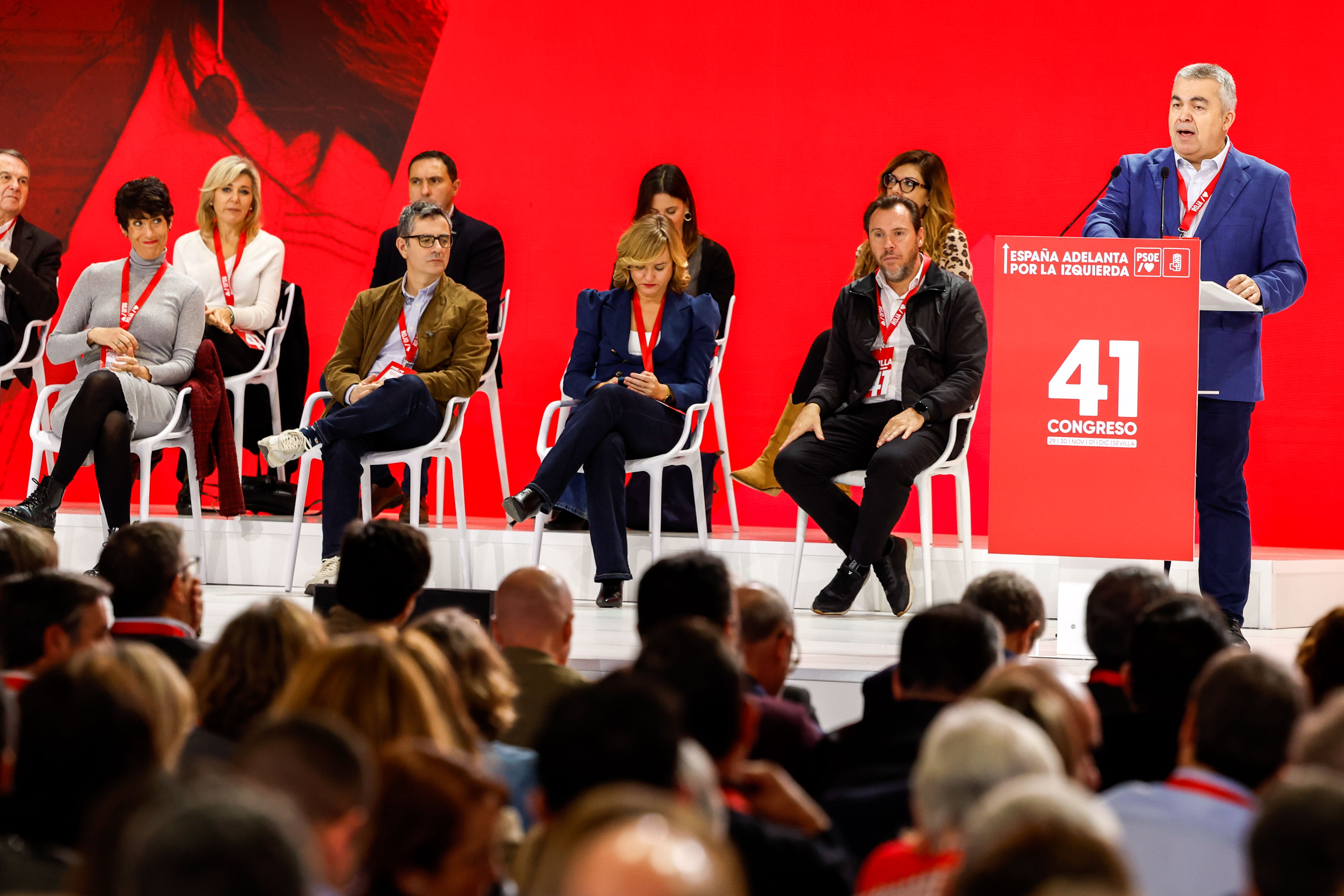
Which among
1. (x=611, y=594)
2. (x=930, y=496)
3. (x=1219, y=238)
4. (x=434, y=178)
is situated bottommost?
(x=611, y=594)

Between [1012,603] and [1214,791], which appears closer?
[1214,791]

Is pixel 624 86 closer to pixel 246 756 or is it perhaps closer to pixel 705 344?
pixel 705 344

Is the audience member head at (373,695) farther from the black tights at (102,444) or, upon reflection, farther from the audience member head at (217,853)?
the black tights at (102,444)

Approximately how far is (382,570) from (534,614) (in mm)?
399

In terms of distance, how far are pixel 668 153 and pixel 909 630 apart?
187 inches

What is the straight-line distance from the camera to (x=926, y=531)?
186 inches

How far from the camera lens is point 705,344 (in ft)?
17.3

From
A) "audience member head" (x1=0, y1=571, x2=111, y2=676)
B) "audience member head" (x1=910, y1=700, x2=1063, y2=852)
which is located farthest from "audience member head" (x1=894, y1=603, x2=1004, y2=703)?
"audience member head" (x1=0, y1=571, x2=111, y2=676)

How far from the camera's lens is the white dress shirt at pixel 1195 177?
4.24m

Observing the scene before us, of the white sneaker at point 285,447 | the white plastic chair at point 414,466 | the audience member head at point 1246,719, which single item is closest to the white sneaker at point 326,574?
the white plastic chair at point 414,466

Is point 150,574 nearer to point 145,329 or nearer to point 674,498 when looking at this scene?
point 145,329

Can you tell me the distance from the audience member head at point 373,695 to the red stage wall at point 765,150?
16.2 ft

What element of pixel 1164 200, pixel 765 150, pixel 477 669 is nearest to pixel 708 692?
pixel 477 669

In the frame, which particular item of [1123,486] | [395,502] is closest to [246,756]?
[1123,486]
